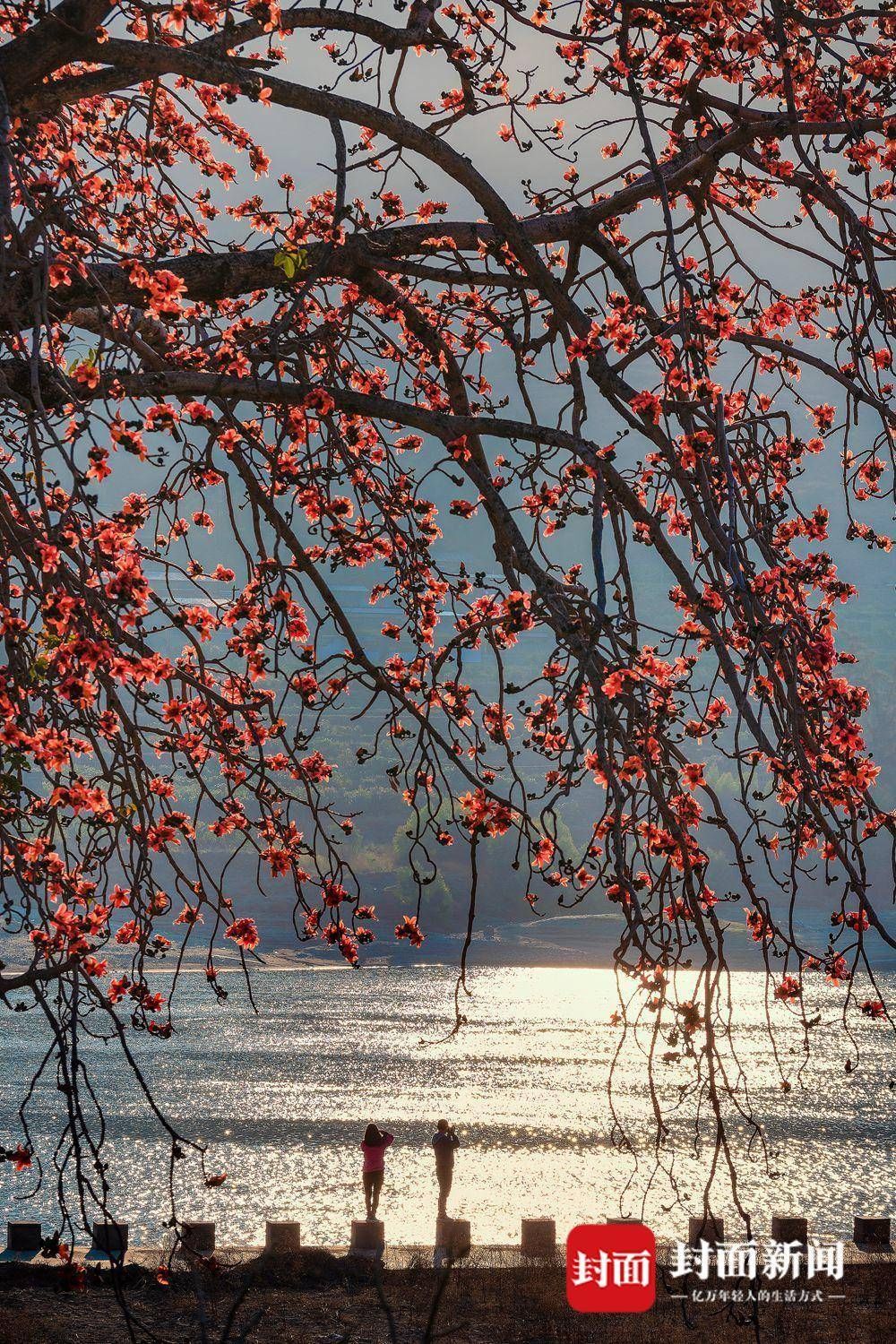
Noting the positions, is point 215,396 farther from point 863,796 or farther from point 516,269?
point 863,796

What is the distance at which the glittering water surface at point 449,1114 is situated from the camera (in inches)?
1046

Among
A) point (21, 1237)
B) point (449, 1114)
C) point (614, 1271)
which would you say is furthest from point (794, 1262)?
point (449, 1114)

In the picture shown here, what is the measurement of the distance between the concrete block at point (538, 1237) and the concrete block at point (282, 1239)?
6.32ft

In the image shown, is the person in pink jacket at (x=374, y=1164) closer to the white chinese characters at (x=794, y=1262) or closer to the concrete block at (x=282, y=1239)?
the concrete block at (x=282, y=1239)

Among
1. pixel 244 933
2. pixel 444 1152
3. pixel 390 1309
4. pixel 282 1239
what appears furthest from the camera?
pixel 444 1152

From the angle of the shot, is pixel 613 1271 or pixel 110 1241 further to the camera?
pixel 613 1271

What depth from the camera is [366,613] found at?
152125 millimetres

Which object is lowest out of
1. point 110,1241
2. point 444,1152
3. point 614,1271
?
point 614,1271

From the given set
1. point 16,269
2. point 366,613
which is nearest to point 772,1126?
point 16,269

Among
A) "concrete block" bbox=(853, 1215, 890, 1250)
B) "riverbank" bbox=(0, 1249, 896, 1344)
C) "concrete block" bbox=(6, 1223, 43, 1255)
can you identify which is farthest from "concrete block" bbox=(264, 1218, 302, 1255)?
"concrete block" bbox=(853, 1215, 890, 1250)

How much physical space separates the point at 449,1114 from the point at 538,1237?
27308 millimetres

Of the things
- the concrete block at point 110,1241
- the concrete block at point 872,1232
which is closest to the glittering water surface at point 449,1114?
the concrete block at point 872,1232

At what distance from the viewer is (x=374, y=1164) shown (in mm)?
13117

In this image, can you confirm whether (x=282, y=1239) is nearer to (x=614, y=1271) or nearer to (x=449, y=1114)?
(x=614, y=1271)
